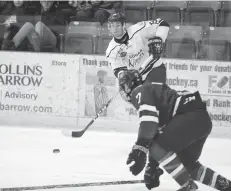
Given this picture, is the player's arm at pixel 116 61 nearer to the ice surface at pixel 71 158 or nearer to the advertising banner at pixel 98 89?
the ice surface at pixel 71 158

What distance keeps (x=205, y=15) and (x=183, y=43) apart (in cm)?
47

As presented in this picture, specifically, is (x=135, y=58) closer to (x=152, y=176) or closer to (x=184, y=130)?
(x=152, y=176)

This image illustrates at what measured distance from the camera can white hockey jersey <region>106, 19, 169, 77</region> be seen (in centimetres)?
409

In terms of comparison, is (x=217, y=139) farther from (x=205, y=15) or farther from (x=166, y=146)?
(x=166, y=146)

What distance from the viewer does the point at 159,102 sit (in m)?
2.85

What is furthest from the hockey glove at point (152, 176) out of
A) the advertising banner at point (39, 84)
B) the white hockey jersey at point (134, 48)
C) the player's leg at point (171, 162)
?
the advertising banner at point (39, 84)

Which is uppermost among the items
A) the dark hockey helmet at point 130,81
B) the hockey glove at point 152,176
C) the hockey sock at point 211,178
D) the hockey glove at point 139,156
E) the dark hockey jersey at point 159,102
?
the dark hockey helmet at point 130,81

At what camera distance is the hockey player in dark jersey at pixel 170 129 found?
2.79 m

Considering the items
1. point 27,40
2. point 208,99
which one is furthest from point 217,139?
point 27,40

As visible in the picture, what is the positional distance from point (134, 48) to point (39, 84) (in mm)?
1962

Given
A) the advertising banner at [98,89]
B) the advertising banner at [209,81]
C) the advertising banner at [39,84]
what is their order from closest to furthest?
the advertising banner at [209,81] < the advertising banner at [98,89] < the advertising banner at [39,84]

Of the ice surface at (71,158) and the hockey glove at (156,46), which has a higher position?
the hockey glove at (156,46)

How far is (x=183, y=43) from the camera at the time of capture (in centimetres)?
555

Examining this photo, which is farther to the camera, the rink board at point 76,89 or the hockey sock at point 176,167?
the rink board at point 76,89
